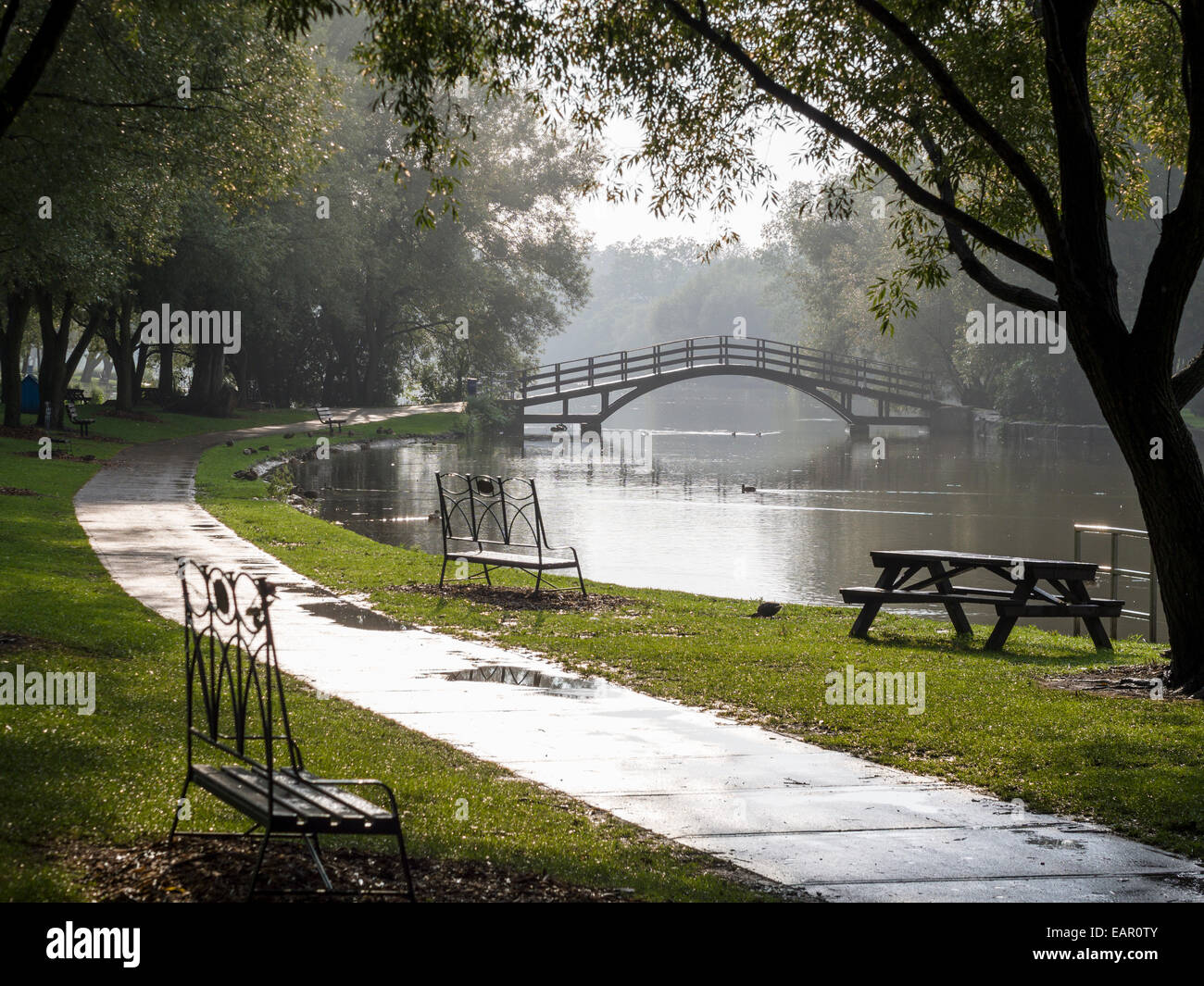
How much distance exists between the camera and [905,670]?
30.0 ft

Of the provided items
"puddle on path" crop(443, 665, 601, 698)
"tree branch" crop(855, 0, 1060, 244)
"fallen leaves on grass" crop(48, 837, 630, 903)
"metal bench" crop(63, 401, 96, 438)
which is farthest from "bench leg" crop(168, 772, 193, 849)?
"metal bench" crop(63, 401, 96, 438)

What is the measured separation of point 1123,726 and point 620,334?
554 feet

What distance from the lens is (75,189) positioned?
62.5ft

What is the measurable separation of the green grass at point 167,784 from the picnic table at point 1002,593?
17.6 ft

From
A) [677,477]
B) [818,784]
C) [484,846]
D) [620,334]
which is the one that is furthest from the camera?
[620,334]

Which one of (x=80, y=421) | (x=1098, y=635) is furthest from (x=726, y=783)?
(x=80, y=421)

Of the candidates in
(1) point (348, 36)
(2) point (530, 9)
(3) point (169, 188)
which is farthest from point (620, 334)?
(2) point (530, 9)

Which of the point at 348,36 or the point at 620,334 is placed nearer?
the point at 348,36

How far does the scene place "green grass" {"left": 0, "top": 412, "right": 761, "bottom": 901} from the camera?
4.60 m

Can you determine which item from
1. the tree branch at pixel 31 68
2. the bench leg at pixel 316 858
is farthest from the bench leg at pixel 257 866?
the tree branch at pixel 31 68

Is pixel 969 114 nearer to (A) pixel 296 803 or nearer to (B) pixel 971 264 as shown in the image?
(B) pixel 971 264

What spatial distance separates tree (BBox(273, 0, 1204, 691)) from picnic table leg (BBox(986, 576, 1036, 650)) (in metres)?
1.40

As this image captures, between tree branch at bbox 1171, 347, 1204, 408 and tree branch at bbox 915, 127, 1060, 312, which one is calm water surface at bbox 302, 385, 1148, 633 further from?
tree branch at bbox 915, 127, 1060, 312

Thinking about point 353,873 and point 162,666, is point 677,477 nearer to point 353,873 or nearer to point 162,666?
point 162,666
